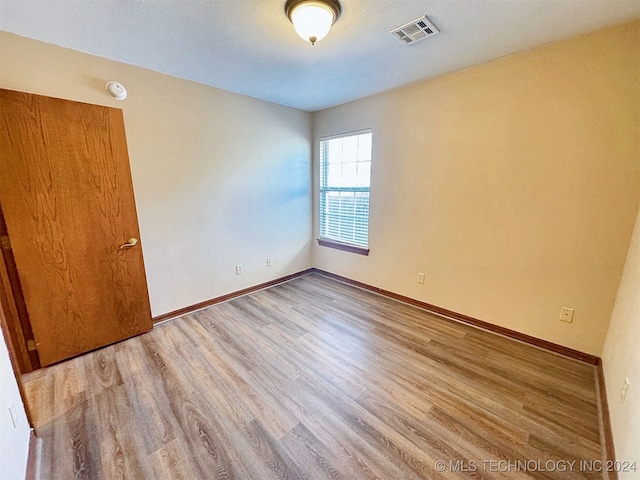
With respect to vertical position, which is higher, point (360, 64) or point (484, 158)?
point (360, 64)

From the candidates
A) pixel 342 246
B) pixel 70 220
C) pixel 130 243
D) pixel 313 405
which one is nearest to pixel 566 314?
pixel 313 405

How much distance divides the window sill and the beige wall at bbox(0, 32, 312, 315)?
1.47 feet

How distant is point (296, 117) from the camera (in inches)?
141

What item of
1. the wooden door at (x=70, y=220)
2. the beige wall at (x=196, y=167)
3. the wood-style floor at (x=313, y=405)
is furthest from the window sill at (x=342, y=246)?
the wooden door at (x=70, y=220)

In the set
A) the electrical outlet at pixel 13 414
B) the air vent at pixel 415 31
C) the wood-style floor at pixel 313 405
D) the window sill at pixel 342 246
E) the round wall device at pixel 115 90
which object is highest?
the air vent at pixel 415 31

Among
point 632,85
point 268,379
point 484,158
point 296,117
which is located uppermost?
point 296,117

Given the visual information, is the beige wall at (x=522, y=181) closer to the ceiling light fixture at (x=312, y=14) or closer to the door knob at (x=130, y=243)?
the ceiling light fixture at (x=312, y=14)

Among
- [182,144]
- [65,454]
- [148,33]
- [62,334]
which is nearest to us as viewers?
[65,454]

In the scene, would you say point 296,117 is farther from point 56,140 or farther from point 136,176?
point 56,140

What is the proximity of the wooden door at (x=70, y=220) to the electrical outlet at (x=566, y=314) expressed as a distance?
12.0ft

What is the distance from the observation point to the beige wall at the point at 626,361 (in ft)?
3.78

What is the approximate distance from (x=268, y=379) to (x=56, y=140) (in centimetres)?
236

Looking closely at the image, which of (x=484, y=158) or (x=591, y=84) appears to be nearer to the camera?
(x=591, y=84)

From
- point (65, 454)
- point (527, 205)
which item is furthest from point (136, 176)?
point (527, 205)
